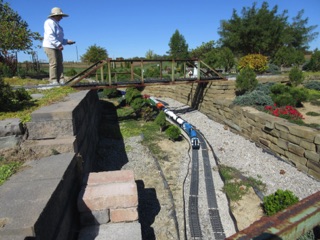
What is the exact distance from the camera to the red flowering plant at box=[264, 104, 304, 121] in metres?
7.97

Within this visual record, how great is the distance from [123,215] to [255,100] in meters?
8.40

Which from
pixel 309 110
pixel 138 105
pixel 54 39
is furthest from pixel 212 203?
pixel 138 105

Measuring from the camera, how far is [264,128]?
25.9ft

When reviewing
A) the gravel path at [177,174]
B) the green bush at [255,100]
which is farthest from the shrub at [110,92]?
the green bush at [255,100]

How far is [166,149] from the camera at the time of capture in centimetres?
799

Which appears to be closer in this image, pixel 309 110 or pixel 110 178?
pixel 110 178

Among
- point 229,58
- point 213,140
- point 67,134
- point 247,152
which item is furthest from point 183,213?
point 229,58

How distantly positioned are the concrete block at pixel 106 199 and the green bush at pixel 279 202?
9.63ft

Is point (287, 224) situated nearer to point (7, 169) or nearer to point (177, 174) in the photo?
point (7, 169)

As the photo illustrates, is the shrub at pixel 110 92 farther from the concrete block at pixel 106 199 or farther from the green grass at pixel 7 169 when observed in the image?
the concrete block at pixel 106 199

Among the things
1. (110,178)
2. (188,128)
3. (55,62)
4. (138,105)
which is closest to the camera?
(110,178)

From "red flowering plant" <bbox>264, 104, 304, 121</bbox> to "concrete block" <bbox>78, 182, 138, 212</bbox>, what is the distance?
6965 mm

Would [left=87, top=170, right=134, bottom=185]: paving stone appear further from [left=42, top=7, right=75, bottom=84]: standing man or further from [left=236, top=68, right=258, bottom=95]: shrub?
[left=236, top=68, right=258, bottom=95]: shrub

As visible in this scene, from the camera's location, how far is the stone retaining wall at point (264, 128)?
6.18 metres
